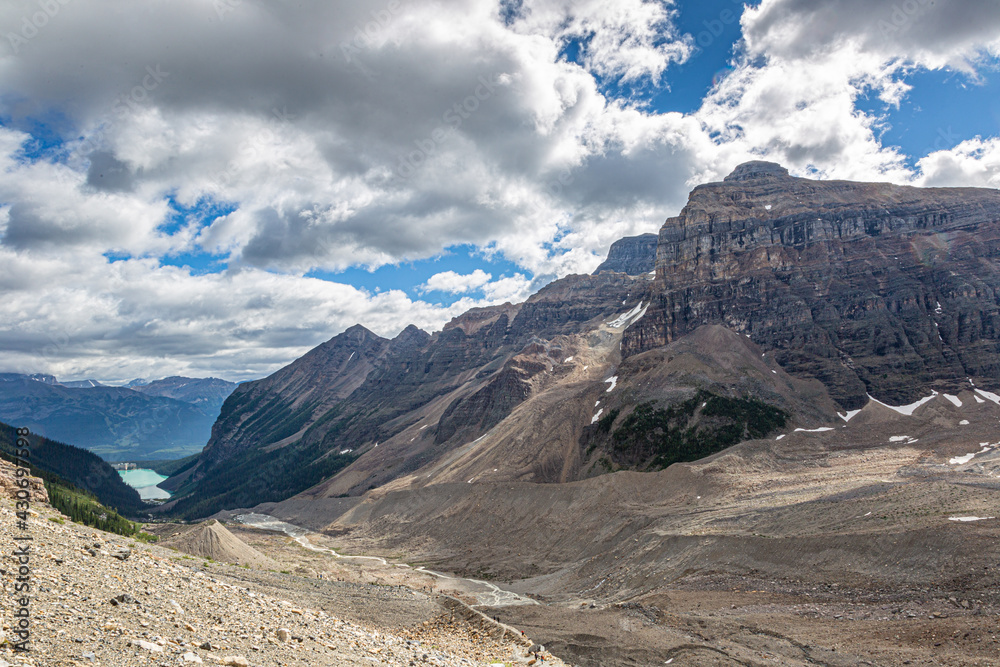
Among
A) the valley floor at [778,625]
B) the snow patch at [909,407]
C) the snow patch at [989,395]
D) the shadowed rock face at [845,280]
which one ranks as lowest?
the valley floor at [778,625]

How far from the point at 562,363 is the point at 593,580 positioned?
134 metres

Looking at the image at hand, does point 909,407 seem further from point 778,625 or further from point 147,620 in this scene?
point 147,620

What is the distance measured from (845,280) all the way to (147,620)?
169606 millimetres

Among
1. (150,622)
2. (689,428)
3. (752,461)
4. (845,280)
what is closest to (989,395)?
(845,280)

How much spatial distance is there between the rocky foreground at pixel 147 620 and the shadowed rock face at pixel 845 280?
130 m

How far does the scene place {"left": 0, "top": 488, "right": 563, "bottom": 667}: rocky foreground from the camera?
13.9 meters

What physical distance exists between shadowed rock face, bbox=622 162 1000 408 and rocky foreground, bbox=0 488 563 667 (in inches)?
5103

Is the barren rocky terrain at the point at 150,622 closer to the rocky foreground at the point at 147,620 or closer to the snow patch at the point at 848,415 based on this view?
the rocky foreground at the point at 147,620

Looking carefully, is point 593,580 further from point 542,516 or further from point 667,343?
point 667,343

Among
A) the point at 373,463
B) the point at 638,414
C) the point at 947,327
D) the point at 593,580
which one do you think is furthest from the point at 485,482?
the point at 947,327

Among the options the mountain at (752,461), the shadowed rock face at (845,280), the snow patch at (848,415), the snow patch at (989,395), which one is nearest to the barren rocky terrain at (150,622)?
the mountain at (752,461)

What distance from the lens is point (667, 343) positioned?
16462cm

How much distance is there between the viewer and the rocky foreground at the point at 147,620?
1392 cm

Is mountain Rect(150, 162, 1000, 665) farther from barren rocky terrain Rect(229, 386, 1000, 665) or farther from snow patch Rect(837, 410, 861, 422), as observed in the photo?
snow patch Rect(837, 410, 861, 422)
